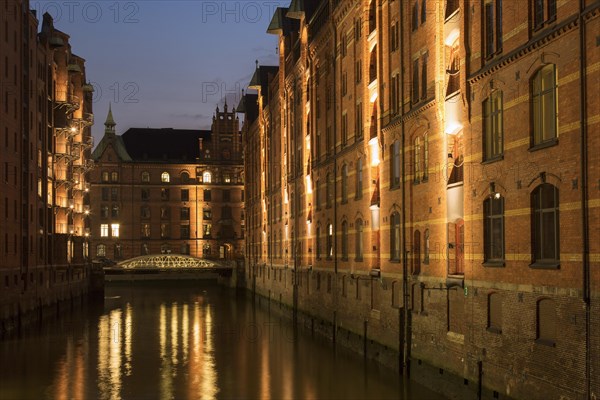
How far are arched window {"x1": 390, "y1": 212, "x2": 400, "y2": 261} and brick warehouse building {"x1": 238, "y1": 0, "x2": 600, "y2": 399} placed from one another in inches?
5.0

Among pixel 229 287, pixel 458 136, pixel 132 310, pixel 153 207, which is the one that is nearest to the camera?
pixel 458 136

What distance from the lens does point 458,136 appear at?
82.9ft

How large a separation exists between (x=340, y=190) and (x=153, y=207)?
242 ft

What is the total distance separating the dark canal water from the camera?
2767 cm

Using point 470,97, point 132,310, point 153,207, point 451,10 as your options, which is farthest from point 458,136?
point 153,207

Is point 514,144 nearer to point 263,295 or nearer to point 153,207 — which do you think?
point 263,295

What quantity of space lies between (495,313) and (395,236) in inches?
384

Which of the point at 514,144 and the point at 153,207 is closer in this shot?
the point at 514,144

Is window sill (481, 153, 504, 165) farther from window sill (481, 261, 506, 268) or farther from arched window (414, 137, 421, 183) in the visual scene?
arched window (414, 137, 421, 183)

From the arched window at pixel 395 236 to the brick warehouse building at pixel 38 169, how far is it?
22657 mm

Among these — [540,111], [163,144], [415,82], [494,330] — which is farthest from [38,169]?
[163,144]

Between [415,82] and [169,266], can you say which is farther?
[169,266]

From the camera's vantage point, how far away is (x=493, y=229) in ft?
72.2

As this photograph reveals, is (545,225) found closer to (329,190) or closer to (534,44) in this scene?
A: (534,44)
